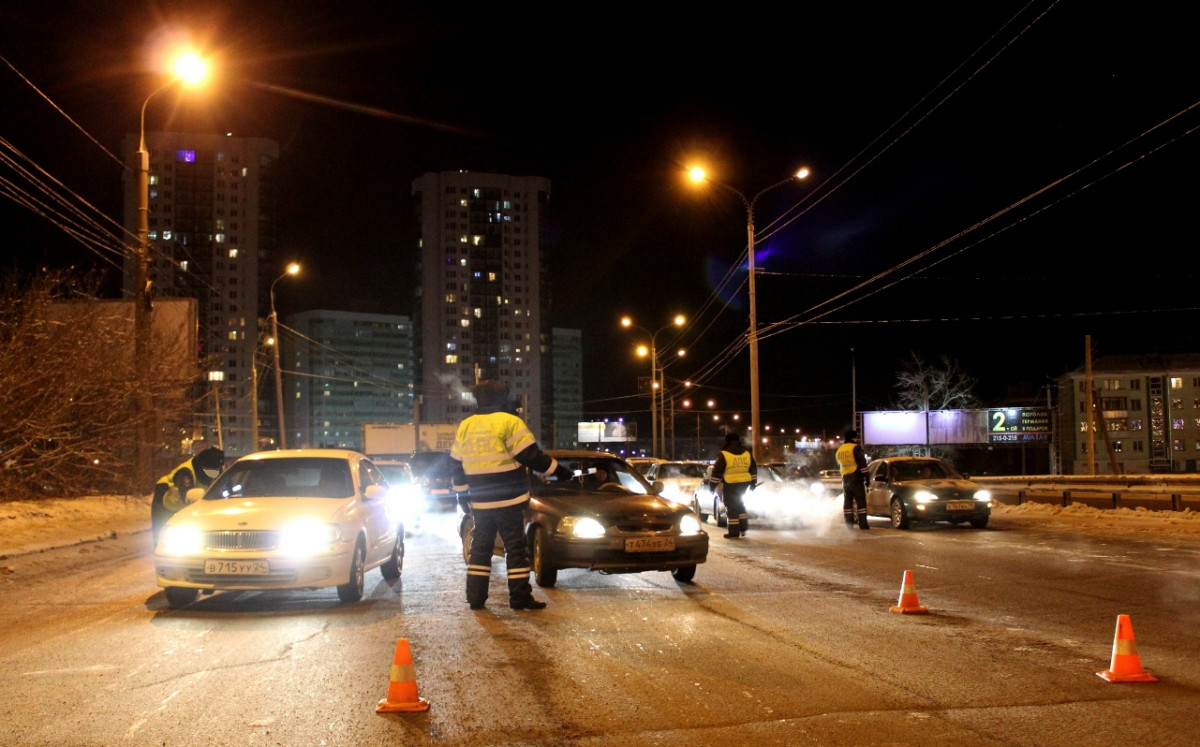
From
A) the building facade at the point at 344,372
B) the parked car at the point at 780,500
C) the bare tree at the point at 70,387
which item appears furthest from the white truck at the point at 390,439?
the building facade at the point at 344,372

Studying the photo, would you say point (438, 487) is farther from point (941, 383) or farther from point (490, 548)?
point (941, 383)

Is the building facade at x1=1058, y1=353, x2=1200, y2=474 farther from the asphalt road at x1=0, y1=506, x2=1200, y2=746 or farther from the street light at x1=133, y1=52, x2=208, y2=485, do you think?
Result: the asphalt road at x1=0, y1=506, x2=1200, y2=746

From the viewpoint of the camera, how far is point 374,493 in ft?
34.1

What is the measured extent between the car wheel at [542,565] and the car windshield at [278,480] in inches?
77.5

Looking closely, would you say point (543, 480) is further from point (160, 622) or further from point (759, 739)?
point (759, 739)

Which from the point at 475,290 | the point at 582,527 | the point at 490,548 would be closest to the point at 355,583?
the point at 490,548

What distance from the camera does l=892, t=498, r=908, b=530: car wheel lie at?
18941 millimetres

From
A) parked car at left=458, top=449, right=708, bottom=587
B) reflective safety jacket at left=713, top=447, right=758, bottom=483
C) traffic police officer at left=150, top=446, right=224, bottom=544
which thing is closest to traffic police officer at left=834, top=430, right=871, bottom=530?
reflective safety jacket at left=713, top=447, right=758, bottom=483

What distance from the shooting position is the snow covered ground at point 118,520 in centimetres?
1600

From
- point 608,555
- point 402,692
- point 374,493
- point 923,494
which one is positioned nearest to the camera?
point 402,692

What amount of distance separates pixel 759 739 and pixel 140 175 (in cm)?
1964

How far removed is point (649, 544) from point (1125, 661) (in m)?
4.75

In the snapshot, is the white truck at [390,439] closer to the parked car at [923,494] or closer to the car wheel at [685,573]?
the parked car at [923,494]

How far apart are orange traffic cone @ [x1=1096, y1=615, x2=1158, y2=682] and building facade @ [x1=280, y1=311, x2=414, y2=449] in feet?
436
